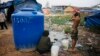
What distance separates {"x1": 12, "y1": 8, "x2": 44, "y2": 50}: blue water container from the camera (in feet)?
20.3

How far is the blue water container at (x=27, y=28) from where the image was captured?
20.3 ft

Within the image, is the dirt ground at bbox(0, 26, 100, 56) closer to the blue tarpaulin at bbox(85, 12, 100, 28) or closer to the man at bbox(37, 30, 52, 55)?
the man at bbox(37, 30, 52, 55)

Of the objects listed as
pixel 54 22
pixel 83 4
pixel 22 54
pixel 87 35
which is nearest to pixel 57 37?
pixel 87 35

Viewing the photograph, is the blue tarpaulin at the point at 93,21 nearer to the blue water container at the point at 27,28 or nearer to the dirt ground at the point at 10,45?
the dirt ground at the point at 10,45

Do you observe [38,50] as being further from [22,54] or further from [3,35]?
[3,35]

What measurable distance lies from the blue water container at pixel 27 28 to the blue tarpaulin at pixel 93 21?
3955mm

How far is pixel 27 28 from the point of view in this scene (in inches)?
247

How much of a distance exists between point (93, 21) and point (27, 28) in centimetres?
443

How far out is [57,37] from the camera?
26.5ft

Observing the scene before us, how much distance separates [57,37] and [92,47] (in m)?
1.78

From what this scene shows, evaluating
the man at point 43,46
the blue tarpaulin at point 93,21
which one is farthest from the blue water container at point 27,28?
the blue tarpaulin at point 93,21

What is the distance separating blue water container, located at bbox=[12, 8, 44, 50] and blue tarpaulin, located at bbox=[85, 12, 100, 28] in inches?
156

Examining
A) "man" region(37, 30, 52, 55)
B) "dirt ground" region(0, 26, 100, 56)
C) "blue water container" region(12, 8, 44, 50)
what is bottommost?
"dirt ground" region(0, 26, 100, 56)

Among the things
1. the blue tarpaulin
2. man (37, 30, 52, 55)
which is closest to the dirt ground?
man (37, 30, 52, 55)
